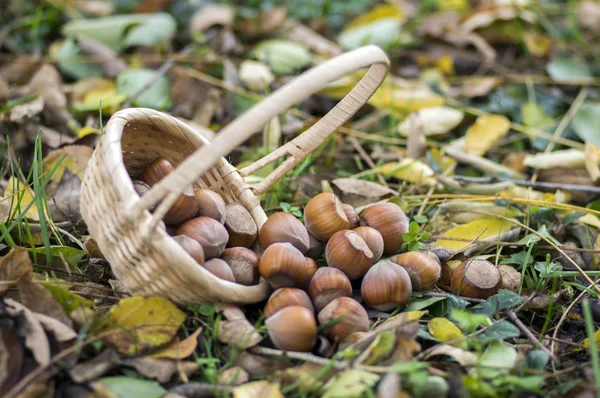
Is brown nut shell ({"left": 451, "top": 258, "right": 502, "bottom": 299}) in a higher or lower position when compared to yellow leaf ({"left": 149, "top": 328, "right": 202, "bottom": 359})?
lower

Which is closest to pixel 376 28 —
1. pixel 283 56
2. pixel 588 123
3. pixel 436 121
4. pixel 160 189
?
pixel 283 56

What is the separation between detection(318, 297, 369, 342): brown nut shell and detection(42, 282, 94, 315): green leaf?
0.51 meters

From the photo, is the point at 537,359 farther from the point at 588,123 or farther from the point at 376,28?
the point at 376,28

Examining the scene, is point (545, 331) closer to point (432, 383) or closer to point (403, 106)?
point (432, 383)

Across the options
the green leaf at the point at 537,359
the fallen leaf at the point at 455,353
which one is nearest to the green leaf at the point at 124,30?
the fallen leaf at the point at 455,353

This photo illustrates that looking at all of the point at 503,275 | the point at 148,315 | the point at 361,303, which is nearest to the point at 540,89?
the point at 503,275

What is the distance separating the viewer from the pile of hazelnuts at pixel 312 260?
128cm

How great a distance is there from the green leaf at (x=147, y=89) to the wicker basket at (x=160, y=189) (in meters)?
0.93

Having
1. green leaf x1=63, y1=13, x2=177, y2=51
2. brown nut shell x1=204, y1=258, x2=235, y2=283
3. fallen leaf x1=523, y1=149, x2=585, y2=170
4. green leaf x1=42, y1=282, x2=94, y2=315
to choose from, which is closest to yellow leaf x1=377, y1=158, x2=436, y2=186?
fallen leaf x1=523, y1=149, x2=585, y2=170

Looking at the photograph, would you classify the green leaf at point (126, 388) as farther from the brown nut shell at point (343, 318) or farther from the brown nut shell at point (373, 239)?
the brown nut shell at point (373, 239)

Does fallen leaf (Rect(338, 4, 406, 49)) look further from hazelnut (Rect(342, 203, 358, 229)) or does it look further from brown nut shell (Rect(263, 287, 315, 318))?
brown nut shell (Rect(263, 287, 315, 318))

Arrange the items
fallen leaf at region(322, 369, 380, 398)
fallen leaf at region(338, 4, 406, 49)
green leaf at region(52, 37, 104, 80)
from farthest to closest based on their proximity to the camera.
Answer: fallen leaf at region(338, 4, 406, 49) < green leaf at region(52, 37, 104, 80) < fallen leaf at region(322, 369, 380, 398)

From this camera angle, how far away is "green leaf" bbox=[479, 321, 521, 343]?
4.17 feet

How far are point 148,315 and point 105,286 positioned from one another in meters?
0.28
